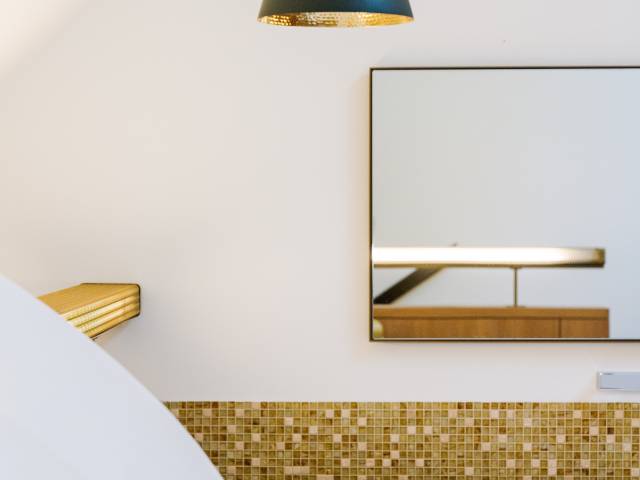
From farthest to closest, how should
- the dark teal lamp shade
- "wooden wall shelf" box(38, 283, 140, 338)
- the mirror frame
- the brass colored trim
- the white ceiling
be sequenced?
the mirror frame, the white ceiling, "wooden wall shelf" box(38, 283, 140, 338), the brass colored trim, the dark teal lamp shade

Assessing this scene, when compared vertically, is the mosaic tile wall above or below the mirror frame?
below

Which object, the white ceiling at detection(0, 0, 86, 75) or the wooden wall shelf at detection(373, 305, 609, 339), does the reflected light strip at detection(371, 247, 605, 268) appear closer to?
the wooden wall shelf at detection(373, 305, 609, 339)

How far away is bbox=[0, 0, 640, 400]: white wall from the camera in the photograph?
2.51m

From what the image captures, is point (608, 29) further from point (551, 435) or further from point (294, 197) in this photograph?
point (551, 435)

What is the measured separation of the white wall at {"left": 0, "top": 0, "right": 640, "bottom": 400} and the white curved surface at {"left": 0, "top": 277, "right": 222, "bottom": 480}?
2.00 meters

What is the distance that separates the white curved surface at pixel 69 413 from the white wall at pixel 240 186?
6.57 feet

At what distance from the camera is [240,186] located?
8.32ft

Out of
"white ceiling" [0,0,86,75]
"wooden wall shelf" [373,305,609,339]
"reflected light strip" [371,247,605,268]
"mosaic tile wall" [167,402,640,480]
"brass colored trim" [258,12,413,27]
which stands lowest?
"mosaic tile wall" [167,402,640,480]

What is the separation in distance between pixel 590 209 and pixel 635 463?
0.78m


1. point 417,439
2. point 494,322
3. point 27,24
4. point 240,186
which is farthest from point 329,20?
point 417,439

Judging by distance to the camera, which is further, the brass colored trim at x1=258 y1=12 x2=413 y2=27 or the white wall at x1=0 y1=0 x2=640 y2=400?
the white wall at x1=0 y1=0 x2=640 y2=400

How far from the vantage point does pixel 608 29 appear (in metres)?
2.50

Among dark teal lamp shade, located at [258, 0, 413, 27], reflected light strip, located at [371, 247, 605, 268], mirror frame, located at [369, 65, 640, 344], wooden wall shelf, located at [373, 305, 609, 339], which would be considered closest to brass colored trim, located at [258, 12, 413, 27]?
dark teal lamp shade, located at [258, 0, 413, 27]

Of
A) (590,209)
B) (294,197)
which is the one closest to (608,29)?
(590,209)
